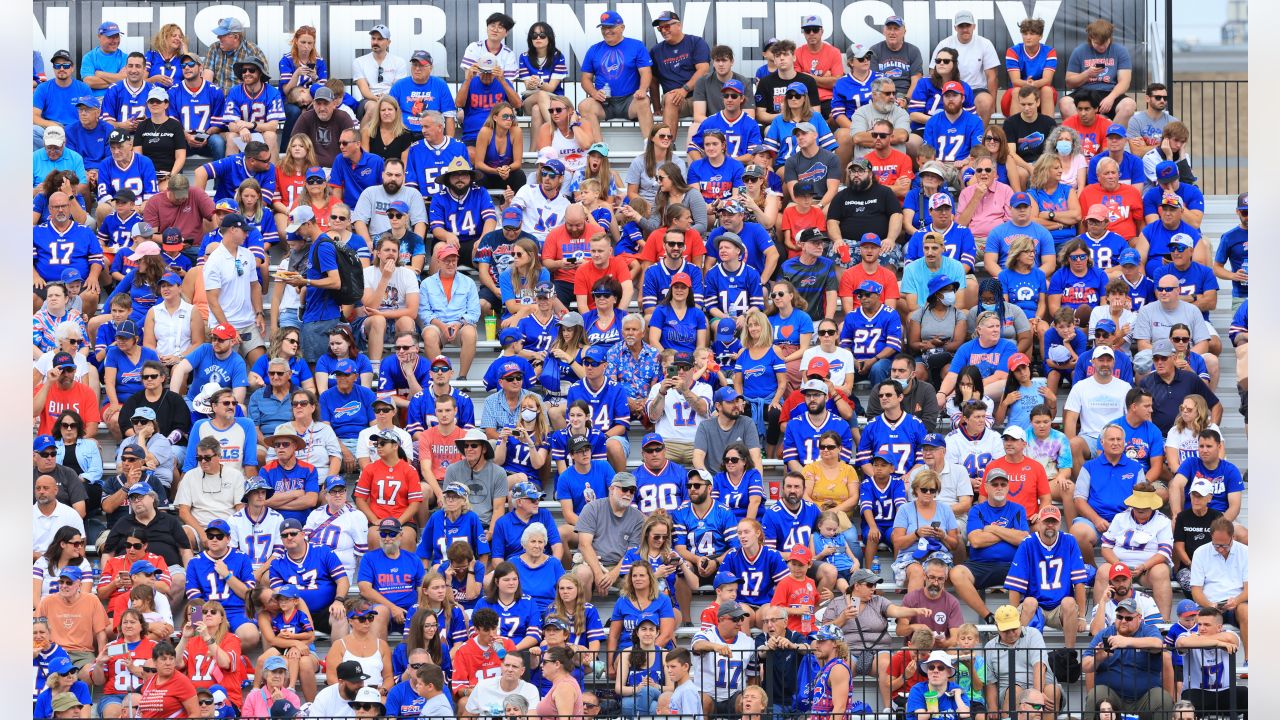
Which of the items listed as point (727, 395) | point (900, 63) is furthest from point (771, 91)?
point (727, 395)

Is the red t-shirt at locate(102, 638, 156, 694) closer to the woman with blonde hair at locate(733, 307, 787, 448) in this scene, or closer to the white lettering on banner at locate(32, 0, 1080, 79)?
the woman with blonde hair at locate(733, 307, 787, 448)

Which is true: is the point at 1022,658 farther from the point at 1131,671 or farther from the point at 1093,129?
the point at 1093,129

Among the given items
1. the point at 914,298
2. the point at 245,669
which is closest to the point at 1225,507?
the point at 914,298

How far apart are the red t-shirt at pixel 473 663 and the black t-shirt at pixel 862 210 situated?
236 inches

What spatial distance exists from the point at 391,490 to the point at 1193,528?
6.56 m

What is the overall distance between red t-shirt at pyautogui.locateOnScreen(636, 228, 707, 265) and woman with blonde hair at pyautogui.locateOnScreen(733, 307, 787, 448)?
1288 mm

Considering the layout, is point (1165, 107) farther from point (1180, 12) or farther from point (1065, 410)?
point (1180, 12)

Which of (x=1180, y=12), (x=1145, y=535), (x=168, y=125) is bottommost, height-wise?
(x=1145, y=535)

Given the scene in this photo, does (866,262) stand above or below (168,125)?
below

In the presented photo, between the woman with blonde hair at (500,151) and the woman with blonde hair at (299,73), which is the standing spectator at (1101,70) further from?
the woman with blonde hair at (299,73)

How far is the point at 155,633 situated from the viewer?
536 inches

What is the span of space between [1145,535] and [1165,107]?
6.65m

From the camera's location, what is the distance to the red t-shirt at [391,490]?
1493 cm

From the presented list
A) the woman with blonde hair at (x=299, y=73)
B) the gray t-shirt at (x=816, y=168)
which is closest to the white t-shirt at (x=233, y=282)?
the woman with blonde hair at (x=299, y=73)
